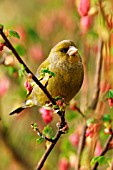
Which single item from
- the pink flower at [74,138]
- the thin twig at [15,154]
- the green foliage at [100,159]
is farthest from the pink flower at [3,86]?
the green foliage at [100,159]

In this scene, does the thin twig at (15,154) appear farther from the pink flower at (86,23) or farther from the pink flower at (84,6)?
the pink flower at (84,6)

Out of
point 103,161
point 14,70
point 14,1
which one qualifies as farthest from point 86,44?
point 14,1

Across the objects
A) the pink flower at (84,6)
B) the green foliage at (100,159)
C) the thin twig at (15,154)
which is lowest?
the thin twig at (15,154)

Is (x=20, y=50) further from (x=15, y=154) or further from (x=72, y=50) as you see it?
(x=15, y=154)

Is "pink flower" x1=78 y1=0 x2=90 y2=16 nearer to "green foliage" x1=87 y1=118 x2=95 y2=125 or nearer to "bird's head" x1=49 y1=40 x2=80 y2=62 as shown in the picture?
"bird's head" x1=49 y1=40 x2=80 y2=62

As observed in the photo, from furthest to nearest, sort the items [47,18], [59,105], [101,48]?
[47,18] < [101,48] < [59,105]

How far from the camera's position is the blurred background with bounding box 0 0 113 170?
2590mm

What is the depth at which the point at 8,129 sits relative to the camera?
145 inches

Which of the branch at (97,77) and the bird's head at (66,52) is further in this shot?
the branch at (97,77)

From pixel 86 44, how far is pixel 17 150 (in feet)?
3.16

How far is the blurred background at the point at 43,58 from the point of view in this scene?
259 cm

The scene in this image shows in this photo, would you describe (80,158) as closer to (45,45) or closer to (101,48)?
(101,48)

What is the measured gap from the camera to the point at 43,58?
3975mm

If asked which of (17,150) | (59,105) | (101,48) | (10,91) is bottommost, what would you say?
(17,150)
